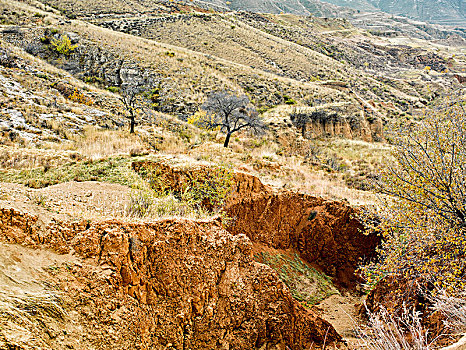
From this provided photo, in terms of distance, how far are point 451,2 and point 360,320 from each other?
800ft

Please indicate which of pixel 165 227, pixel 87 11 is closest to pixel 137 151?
pixel 165 227

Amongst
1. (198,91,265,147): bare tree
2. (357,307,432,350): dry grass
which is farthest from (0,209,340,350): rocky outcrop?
(198,91,265,147): bare tree

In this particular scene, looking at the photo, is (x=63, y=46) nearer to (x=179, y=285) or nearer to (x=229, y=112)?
(x=229, y=112)

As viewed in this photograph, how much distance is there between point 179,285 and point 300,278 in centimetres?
556

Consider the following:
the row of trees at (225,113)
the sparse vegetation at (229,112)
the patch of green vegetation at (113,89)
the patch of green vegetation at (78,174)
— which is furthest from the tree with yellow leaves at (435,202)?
the patch of green vegetation at (113,89)

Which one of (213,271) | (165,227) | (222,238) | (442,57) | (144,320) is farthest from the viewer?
(442,57)

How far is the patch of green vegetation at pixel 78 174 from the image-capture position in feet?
20.3

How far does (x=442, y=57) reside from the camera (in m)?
66.1

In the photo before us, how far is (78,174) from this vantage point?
6918 millimetres

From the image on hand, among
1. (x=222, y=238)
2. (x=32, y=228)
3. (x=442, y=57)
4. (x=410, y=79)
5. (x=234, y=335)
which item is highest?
(x=442, y=57)

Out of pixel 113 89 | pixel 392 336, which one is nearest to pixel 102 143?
pixel 392 336

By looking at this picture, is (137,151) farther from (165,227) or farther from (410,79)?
(410,79)

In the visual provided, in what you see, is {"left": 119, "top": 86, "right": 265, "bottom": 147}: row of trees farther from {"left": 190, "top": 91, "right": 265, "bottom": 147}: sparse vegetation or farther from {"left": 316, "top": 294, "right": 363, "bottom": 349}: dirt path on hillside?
{"left": 316, "top": 294, "right": 363, "bottom": 349}: dirt path on hillside

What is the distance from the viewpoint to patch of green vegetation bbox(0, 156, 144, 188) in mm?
6198
